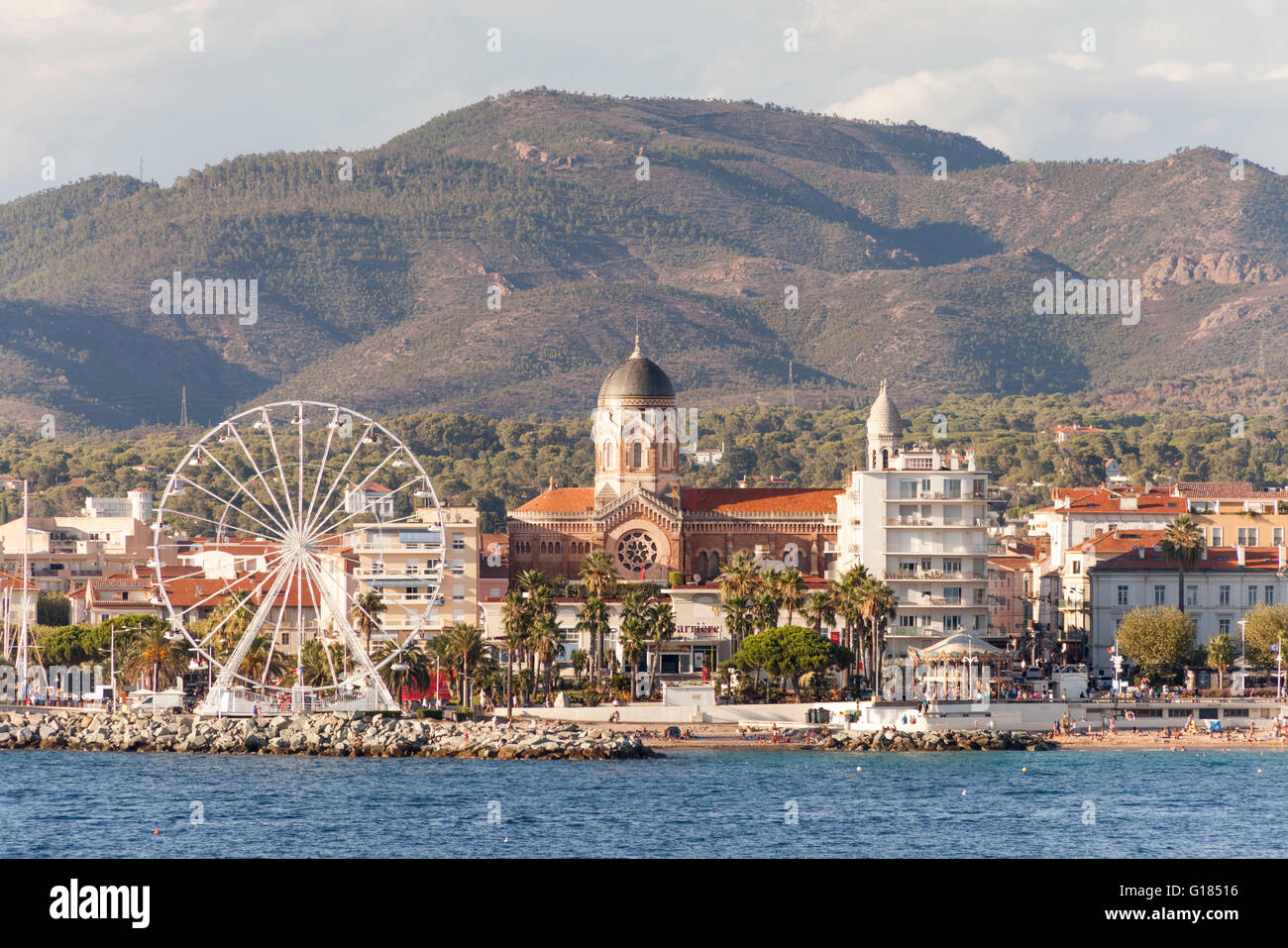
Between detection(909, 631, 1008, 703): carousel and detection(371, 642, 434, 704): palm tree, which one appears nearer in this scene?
detection(371, 642, 434, 704): palm tree

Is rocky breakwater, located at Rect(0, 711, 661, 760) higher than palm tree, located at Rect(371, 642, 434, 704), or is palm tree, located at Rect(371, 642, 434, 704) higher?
palm tree, located at Rect(371, 642, 434, 704)

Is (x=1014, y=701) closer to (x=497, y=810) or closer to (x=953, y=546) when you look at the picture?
(x=953, y=546)

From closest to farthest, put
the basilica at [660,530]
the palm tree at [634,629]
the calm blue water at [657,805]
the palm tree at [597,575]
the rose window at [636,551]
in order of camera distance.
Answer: the calm blue water at [657,805], the palm tree at [634,629], the palm tree at [597,575], the basilica at [660,530], the rose window at [636,551]

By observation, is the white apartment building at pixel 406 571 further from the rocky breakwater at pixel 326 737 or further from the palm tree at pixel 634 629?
the rocky breakwater at pixel 326 737

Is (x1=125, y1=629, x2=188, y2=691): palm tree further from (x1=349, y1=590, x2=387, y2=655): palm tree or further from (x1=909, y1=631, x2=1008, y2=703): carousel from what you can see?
(x1=909, y1=631, x2=1008, y2=703): carousel

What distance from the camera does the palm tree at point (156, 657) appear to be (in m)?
90.1

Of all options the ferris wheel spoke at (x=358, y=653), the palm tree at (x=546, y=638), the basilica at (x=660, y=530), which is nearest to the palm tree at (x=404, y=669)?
the ferris wheel spoke at (x=358, y=653)

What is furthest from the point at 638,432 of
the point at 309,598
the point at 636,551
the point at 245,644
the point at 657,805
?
the point at 657,805

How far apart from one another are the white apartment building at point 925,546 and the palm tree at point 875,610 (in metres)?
3.82

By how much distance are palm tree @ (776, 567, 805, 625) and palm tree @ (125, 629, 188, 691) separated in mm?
28109

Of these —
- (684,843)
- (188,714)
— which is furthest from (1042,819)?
(188,714)

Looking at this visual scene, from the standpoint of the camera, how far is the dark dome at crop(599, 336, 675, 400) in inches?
4028

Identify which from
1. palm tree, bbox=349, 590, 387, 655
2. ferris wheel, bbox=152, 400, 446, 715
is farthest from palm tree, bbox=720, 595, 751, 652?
palm tree, bbox=349, 590, 387, 655

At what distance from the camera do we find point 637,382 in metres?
102
